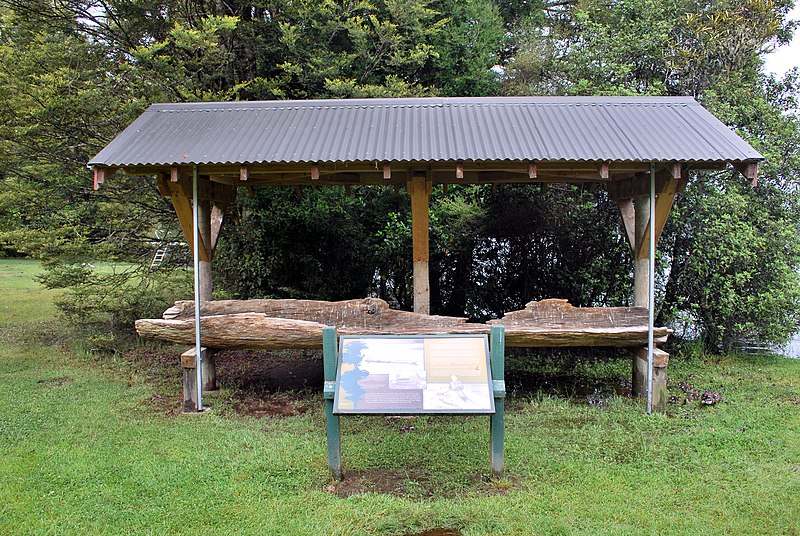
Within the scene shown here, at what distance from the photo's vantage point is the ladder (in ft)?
34.5

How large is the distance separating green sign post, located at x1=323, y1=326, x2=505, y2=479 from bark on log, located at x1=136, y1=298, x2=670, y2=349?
5.31 ft

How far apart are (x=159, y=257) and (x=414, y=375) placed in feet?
25.2

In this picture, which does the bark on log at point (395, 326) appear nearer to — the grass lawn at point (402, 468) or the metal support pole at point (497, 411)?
the grass lawn at point (402, 468)

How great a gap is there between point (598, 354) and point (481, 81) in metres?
6.26

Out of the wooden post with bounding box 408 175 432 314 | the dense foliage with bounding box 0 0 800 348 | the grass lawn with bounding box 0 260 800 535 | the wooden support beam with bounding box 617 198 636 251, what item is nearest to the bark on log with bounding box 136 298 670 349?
the wooden post with bounding box 408 175 432 314

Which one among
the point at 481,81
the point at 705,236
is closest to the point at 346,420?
the point at 705,236

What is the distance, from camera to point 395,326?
6.62 m

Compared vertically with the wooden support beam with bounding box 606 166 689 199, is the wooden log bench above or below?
below

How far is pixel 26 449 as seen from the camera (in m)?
5.32

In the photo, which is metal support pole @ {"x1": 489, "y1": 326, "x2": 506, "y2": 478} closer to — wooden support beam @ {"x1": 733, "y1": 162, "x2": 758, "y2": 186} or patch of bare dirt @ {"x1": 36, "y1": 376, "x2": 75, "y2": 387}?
wooden support beam @ {"x1": 733, "y1": 162, "x2": 758, "y2": 186}

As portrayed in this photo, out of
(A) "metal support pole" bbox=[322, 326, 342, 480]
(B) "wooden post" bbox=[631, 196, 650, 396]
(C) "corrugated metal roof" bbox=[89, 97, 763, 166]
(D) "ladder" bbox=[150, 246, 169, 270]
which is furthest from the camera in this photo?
(D) "ladder" bbox=[150, 246, 169, 270]

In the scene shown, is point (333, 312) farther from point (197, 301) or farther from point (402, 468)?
point (402, 468)

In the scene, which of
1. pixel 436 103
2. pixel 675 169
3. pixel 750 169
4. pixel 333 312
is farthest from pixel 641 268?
pixel 333 312

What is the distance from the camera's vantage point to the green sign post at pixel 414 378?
173 inches
